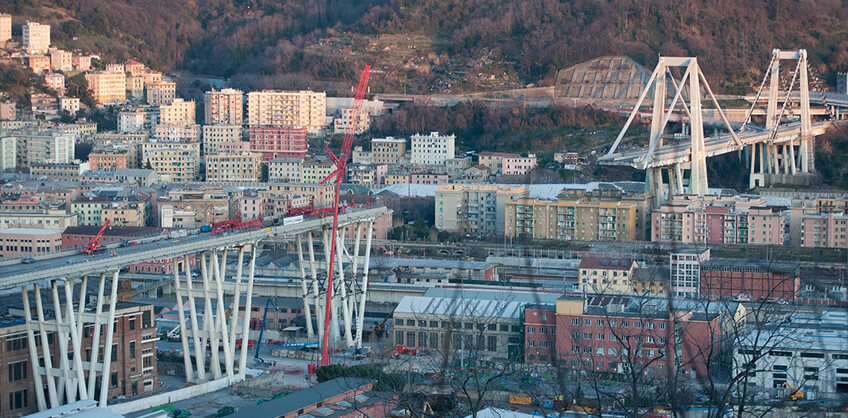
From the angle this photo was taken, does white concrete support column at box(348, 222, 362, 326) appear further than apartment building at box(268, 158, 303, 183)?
No

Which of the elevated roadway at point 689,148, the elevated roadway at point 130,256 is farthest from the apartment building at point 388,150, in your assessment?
the elevated roadway at point 130,256

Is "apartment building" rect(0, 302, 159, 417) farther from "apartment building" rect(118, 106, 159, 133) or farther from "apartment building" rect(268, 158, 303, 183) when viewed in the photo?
"apartment building" rect(118, 106, 159, 133)

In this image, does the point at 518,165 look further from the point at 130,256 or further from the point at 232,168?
the point at 130,256

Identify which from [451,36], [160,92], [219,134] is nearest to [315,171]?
[219,134]

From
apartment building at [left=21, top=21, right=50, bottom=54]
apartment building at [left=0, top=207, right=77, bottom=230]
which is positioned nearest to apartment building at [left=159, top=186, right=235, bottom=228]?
apartment building at [left=0, top=207, right=77, bottom=230]

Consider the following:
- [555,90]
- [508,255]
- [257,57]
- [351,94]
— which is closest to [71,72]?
[257,57]

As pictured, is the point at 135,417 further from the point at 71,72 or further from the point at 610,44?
the point at 71,72

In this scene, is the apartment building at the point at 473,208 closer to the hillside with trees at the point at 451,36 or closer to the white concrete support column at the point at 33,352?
the hillside with trees at the point at 451,36
